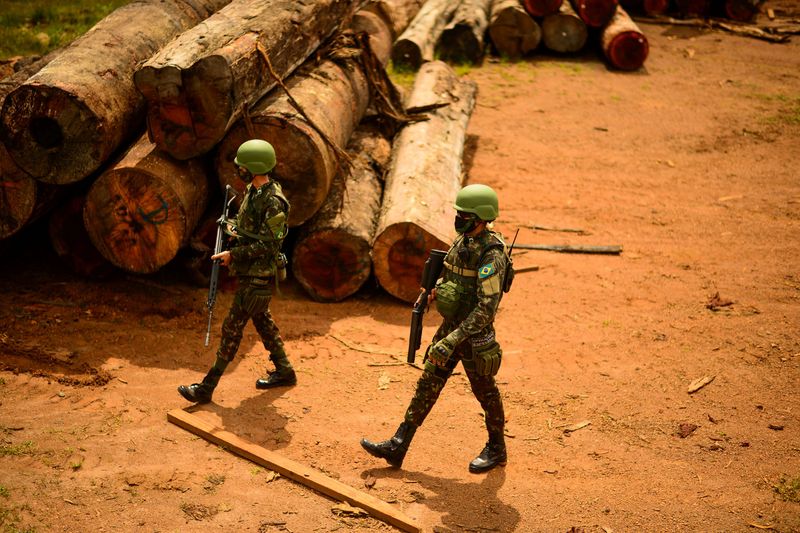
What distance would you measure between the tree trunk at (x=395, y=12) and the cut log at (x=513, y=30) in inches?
69.6

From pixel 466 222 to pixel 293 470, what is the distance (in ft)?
7.28

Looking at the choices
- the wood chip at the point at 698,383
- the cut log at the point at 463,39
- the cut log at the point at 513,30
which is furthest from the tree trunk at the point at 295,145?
the cut log at the point at 513,30

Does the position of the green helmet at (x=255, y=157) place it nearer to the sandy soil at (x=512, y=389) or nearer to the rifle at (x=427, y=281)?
the rifle at (x=427, y=281)

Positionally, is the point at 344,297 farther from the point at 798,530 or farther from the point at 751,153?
the point at 751,153

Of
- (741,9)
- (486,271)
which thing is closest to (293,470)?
(486,271)

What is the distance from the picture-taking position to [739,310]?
27.6 ft

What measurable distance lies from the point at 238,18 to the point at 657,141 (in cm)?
766


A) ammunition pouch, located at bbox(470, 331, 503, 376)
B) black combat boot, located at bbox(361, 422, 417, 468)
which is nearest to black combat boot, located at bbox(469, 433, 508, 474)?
black combat boot, located at bbox(361, 422, 417, 468)

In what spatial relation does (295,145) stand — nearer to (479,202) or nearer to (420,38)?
(479,202)

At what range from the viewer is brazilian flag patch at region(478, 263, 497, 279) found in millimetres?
5469

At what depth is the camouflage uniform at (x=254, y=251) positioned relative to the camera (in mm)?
6336

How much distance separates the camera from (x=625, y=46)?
16.1m

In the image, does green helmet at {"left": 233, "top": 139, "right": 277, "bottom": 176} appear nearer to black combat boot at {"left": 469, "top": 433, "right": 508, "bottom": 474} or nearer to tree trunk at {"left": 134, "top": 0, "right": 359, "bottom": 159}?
tree trunk at {"left": 134, "top": 0, "right": 359, "bottom": 159}

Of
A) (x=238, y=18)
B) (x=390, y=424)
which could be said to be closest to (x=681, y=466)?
(x=390, y=424)
